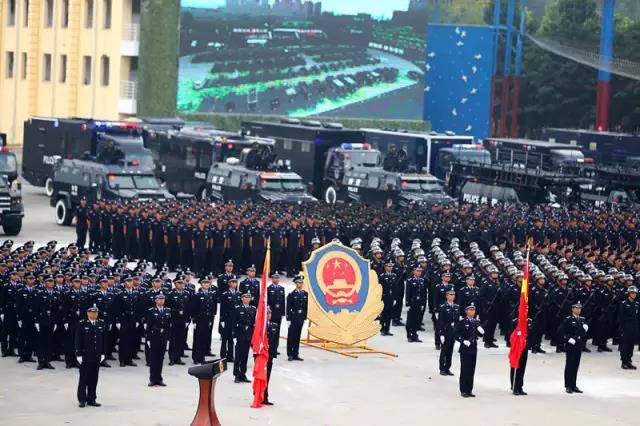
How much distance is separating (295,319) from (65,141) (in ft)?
73.2

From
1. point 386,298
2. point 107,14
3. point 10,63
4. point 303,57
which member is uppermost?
point 107,14

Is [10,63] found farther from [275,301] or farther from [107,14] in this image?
[275,301]

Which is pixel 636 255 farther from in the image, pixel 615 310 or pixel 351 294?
pixel 351 294

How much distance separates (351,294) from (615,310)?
4220 mm

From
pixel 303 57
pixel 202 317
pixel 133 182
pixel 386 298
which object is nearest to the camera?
pixel 202 317

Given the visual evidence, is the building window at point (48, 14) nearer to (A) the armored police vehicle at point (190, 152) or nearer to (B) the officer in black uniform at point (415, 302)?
(A) the armored police vehicle at point (190, 152)

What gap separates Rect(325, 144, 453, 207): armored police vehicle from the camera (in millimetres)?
38219

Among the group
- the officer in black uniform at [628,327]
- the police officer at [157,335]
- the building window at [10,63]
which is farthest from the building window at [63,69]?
the police officer at [157,335]

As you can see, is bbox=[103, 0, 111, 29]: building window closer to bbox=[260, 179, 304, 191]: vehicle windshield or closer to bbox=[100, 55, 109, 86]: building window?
bbox=[100, 55, 109, 86]: building window

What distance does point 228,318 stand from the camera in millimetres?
20016

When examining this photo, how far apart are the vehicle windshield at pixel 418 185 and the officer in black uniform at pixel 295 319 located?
17558 mm

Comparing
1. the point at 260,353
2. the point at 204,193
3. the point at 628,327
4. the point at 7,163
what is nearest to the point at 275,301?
the point at 260,353

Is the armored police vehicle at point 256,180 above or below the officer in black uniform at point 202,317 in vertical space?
above

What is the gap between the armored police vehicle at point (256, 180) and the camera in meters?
36.6
